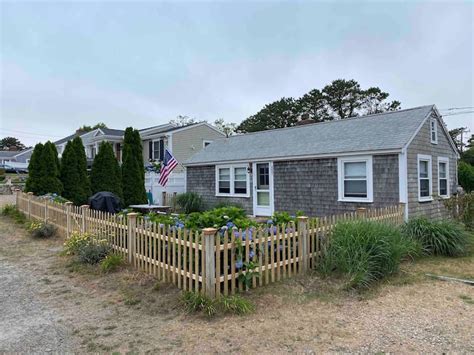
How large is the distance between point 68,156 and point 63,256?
10.2 meters

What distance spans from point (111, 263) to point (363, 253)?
14.2 feet

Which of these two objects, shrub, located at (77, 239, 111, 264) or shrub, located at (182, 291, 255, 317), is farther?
shrub, located at (77, 239, 111, 264)

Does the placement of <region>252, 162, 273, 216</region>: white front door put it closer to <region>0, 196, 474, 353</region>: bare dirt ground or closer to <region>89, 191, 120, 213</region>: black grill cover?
<region>89, 191, 120, 213</region>: black grill cover

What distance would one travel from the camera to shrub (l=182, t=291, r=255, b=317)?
4207 mm

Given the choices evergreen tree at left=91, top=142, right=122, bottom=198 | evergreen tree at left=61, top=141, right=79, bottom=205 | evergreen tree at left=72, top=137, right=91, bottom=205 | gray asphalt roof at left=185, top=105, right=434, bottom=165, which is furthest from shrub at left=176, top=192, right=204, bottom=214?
evergreen tree at left=61, top=141, right=79, bottom=205

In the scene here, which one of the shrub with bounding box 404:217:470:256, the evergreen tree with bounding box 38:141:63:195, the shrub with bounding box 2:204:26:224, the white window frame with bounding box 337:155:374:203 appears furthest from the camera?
the evergreen tree with bounding box 38:141:63:195

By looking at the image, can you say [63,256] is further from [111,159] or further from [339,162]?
[111,159]

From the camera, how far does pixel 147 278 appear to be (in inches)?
215

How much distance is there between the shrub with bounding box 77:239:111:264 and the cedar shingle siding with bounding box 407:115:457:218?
8.71 meters

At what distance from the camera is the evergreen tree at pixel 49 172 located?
15.0 m

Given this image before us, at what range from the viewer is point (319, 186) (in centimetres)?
1224

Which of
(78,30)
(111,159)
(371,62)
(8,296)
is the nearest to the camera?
(8,296)

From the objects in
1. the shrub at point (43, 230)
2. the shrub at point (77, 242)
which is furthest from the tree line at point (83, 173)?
the shrub at point (77, 242)

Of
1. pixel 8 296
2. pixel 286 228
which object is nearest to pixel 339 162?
pixel 286 228
